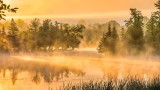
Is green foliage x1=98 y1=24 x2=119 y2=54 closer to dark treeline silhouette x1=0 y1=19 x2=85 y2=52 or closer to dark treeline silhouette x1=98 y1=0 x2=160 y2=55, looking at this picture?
dark treeline silhouette x1=98 y1=0 x2=160 y2=55

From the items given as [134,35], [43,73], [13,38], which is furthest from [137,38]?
[43,73]

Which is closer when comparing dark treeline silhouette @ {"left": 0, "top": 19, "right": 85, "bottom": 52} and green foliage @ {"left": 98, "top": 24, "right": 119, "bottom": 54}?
green foliage @ {"left": 98, "top": 24, "right": 119, "bottom": 54}

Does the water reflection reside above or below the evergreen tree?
below

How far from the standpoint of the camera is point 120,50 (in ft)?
359

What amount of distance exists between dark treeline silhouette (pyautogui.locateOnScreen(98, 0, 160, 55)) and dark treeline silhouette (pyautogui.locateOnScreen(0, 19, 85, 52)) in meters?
25.9

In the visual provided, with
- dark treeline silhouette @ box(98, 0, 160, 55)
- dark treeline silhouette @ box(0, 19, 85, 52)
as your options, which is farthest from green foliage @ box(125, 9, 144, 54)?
dark treeline silhouette @ box(0, 19, 85, 52)

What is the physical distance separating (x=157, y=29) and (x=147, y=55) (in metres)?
6.21

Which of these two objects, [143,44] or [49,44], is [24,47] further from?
[143,44]

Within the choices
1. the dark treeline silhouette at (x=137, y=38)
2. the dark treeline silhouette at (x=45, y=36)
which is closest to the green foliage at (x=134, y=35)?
the dark treeline silhouette at (x=137, y=38)

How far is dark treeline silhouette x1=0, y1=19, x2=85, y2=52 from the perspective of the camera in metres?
128

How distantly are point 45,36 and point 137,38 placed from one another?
39271mm

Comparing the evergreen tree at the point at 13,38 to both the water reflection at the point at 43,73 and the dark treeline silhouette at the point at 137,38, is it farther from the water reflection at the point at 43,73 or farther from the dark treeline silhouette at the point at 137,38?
the water reflection at the point at 43,73

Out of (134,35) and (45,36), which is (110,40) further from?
(45,36)

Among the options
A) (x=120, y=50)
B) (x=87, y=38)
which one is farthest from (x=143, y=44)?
(x=87, y=38)
